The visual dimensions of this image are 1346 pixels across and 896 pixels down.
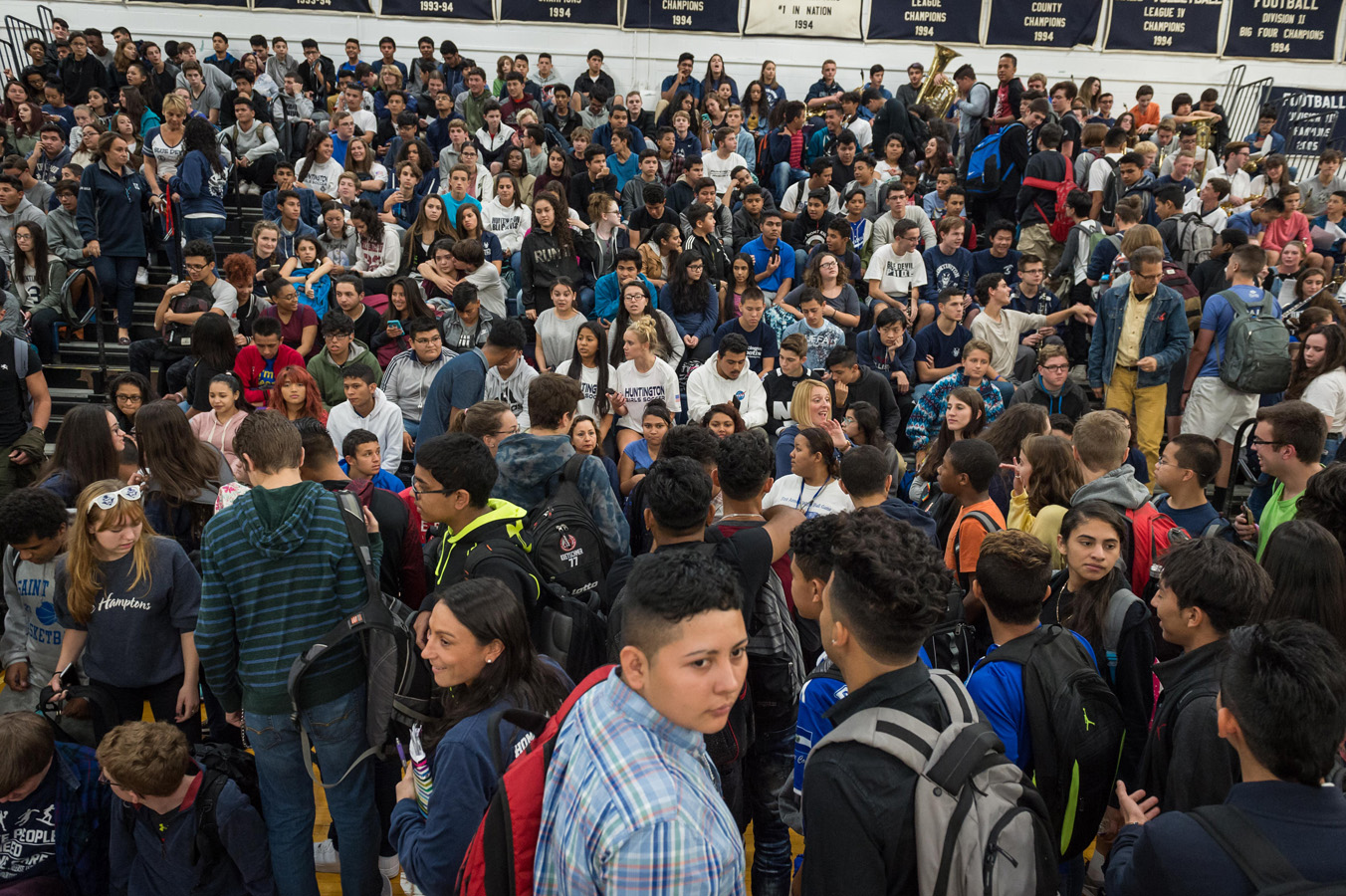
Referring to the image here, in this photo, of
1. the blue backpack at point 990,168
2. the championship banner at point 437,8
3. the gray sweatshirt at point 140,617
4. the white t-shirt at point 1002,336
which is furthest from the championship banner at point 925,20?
the gray sweatshirt at point 140,617

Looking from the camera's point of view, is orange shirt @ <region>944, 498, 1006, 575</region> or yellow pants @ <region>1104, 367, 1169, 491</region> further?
yellow pants @ <region>1104, 367, 1169, 491</region>

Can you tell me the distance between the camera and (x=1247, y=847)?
1785 millimetres

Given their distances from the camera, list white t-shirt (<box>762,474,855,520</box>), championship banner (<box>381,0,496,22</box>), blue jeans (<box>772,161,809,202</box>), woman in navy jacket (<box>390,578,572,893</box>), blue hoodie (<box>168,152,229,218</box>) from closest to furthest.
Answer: woman in navy jacket (<box>390,578,572,893</box>) < white t-shirt (<box>762,474,855,520</box>) < blue hoodie (<box>168,152,229,218</box>) < blue jeans (<box>772,161,809,202</box>) < championship banner (<box>381,0,496,22</box>)

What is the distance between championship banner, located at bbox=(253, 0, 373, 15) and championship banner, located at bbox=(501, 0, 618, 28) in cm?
232

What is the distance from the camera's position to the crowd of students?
190 centimetres

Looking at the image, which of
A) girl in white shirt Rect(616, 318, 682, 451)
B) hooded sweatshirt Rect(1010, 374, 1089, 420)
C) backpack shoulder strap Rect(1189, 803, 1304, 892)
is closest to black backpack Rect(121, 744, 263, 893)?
backpack shoulder strap Rect(1189, 803, 1304, 892)

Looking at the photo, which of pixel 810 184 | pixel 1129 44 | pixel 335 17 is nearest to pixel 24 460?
pixel 810 184

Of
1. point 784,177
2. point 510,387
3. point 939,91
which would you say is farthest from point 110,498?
point 939,91

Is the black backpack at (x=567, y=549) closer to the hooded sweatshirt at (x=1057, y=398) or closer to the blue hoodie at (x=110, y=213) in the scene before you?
the hooded sweatshirt at (x=1057, y=398)

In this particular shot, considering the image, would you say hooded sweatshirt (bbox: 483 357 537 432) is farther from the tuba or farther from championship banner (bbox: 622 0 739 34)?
championship banner (bbox: 622 0 739 34)

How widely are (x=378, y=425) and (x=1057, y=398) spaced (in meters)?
4.73

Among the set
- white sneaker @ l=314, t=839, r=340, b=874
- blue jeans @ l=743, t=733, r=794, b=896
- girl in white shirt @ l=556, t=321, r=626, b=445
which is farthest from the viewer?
girl in white shirt @ l=556, t=321, r=626, b=445

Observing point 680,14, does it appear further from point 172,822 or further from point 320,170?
point 172,822

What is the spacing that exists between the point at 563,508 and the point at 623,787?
201cm
